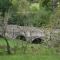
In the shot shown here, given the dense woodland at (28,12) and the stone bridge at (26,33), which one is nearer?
the dense woodland at (28,12)

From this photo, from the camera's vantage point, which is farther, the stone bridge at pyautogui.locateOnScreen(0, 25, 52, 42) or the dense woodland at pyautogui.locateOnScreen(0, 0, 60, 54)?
the stone bridge at pyautogui.locateOnScreen(0, 25, 52, 42)

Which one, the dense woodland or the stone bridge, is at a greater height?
the dense woodland

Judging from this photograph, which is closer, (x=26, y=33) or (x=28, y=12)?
(x=28, y=12)

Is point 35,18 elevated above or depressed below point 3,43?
above

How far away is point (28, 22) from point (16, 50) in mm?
5885

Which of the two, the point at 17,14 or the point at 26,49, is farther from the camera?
the point at 17,14

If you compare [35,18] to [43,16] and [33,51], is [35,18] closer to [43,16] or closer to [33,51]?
[43,16]

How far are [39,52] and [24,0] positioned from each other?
208 inches

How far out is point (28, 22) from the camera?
998 inches

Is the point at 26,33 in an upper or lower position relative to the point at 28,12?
lower

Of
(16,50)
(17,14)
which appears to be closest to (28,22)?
(17,14)

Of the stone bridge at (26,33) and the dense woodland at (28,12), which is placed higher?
the dense woodland at (28,12)

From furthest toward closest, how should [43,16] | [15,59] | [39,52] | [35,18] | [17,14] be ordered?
[17,14] → [35,18] → [43,16] → [39,52] → [15,59]

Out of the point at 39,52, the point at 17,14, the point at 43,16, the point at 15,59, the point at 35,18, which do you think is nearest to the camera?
the point at 15,59
